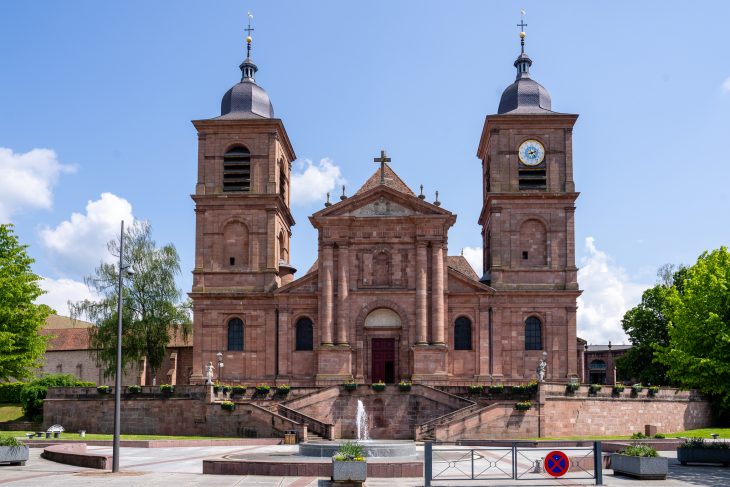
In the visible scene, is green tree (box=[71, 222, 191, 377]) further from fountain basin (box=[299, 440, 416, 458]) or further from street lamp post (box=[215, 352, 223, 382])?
fountain basin (box=[299, 440, 416, 458])

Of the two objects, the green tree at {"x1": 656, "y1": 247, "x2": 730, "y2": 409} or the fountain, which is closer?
the fountain

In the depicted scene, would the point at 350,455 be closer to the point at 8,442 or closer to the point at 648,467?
the point at 648,467

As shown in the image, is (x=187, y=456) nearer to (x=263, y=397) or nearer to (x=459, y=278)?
(x=263, y=397)

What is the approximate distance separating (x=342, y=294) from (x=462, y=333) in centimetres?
824

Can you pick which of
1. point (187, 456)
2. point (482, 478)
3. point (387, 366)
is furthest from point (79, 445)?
point (387, 366)

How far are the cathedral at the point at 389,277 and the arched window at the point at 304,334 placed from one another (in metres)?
0.07

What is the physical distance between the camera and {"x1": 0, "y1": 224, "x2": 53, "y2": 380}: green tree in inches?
1773

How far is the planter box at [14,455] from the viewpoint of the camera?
95.2 ft

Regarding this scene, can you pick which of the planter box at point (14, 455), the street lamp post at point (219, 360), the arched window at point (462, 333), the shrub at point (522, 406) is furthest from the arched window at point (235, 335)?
the planter box at point (14, 455)

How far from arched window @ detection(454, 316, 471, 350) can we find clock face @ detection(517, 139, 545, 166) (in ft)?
37.0

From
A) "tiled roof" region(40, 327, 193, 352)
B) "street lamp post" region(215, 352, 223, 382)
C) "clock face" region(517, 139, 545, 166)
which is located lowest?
"street lamp post" region(215, 352, 223, 382)

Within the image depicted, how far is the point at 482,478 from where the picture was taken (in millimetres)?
24953

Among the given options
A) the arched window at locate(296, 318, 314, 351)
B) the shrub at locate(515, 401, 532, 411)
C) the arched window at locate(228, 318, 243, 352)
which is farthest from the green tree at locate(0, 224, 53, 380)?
the shrub at locate(515, 401, 532, 411)

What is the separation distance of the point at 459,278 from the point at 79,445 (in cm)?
2844
